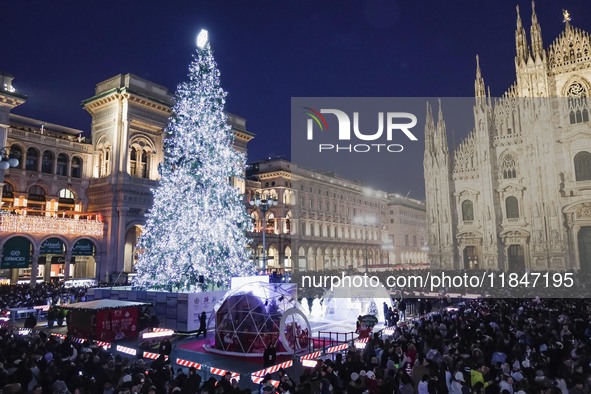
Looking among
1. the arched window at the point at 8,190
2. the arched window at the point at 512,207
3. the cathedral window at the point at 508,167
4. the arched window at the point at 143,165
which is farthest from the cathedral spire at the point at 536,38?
the arched window at the point at 8,190

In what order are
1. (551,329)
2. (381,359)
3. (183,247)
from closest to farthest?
(381,359)
(551,329)
(183,247)

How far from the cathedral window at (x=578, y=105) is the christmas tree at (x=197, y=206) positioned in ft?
119

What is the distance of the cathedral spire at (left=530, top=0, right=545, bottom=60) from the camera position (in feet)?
142

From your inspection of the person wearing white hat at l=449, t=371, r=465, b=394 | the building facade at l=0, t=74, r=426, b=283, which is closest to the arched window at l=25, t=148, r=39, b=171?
the building facade at l=0, t=74, r=426, b=283

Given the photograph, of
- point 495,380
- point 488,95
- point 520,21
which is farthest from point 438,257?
point 495,380

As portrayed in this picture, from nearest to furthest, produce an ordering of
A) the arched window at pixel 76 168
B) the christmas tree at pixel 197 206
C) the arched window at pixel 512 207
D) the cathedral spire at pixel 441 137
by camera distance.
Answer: the christmas tree at pixel 197 206
the arched window at pixel 76 168
the arched window at pixel 512 207
the cathedral spire at pixel 441 137

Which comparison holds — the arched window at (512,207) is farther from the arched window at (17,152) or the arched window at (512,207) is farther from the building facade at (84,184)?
the arched window at (17,152)

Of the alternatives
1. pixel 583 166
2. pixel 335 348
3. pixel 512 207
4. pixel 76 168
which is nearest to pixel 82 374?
pixel 335 348

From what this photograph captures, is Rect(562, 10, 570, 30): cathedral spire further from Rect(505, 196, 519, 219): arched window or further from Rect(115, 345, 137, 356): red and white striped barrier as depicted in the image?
Rect(115, 345, 137, 356): red and white striped barrier

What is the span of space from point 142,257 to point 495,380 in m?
18.6

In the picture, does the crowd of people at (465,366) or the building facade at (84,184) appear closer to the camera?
the crowd of people at (465,366)

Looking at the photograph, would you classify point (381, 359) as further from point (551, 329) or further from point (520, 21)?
point (520, 21)

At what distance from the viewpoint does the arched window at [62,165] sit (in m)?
38.1

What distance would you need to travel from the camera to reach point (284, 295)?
15812mm
